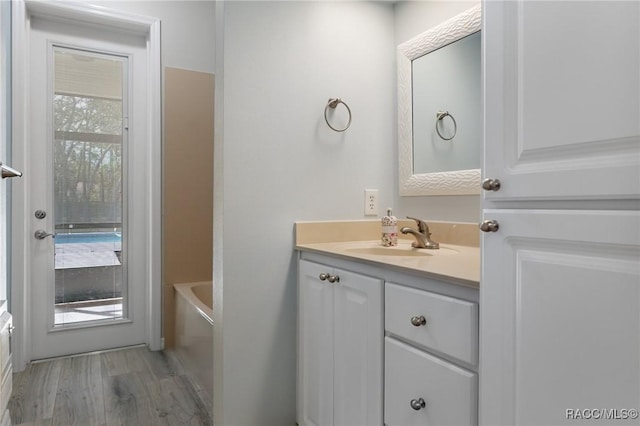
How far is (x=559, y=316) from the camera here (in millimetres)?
689

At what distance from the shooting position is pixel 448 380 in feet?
3.26

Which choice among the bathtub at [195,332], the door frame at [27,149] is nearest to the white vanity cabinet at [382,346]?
the bathtub at [195,332]

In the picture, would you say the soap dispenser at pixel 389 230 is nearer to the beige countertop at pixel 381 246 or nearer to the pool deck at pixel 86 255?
the beige countertop at pixel 381 246

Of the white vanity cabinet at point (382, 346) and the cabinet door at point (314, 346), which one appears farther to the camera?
the cabinet door at point (314, 346)

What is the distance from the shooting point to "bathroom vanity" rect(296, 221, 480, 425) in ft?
3.21

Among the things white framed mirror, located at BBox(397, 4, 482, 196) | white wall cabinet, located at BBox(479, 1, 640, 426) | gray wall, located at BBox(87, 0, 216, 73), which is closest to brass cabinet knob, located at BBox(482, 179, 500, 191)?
white wall cabinet, located at BBox(479, 1, 640, 426)

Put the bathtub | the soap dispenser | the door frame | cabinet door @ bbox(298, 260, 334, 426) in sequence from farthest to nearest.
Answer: the door frame
the bathtub
the soap dispenser
cabinet door @ bbox(298, 260, 334, 426)

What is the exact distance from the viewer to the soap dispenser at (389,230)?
1746 millimetres

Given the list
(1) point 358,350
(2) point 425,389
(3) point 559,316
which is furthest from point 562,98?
(1) point 358,350

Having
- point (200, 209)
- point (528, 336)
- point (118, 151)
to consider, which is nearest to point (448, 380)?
point (528, 336)

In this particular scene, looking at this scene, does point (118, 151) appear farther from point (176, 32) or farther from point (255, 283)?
point (255, 283)

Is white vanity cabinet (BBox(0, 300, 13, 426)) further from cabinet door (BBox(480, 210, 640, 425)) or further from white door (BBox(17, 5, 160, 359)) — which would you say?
cabinet door (BBox(480, 210, 640, 425))

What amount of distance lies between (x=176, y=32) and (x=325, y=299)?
2286 mm

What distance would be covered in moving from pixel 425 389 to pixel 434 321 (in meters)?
0.18
